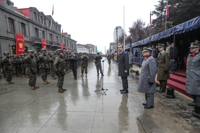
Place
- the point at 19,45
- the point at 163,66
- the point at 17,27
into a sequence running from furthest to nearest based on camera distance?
1. the point at 17,27
2. the point at 19,45
3. the point at 163,66

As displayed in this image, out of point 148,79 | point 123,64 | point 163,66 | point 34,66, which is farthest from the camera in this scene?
point 34,66

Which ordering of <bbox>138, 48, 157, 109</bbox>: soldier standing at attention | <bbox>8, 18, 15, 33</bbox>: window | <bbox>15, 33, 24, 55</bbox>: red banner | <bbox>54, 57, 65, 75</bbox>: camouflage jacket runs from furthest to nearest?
<bbox>8, 18, 15, 33</bbox>: window
<bbox>15, 33, 24, 55</bbox>: red banner
<bbox>54, 57, 65, 75</bbox>: camouflage jacket
<bbox>138, 48, 157, 109</bbox>: soldier standing at attention

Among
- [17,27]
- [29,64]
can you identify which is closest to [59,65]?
[29,64]

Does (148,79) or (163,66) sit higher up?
(163,66)

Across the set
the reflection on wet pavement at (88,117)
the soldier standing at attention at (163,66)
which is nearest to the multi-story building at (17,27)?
the reflection on wet pavement at (88,117)

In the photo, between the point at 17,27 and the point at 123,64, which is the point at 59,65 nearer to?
the point at 123,64

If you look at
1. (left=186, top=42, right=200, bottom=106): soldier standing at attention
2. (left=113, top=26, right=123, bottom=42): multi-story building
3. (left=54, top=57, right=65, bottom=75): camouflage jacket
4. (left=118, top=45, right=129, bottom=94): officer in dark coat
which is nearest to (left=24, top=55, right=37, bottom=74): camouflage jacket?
(left=54, top=57, right=65, bottom=75): camouflage jacket

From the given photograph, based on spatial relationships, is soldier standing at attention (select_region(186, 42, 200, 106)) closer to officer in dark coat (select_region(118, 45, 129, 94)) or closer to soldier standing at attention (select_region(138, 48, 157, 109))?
soldier standing at attention (select_region(138, 48, 157, 109))

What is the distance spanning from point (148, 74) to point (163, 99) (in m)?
1.54

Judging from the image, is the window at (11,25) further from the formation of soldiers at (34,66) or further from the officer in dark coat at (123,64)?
the officer in dark coat at (123,64)

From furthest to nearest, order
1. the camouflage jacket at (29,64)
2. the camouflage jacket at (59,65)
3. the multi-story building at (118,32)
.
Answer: the multi-story building at (118,32) → the camouflage jacket at (29,64) → the camouflage jacket at (59,65)

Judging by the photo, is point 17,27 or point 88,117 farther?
point 17,27

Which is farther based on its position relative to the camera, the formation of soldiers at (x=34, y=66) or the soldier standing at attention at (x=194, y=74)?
the formation of soldiers at (x=34, y=66)

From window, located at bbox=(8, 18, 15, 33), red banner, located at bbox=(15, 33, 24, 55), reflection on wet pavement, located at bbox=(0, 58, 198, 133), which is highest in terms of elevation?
window, located at bbox=(8, 18, 15, 33)
